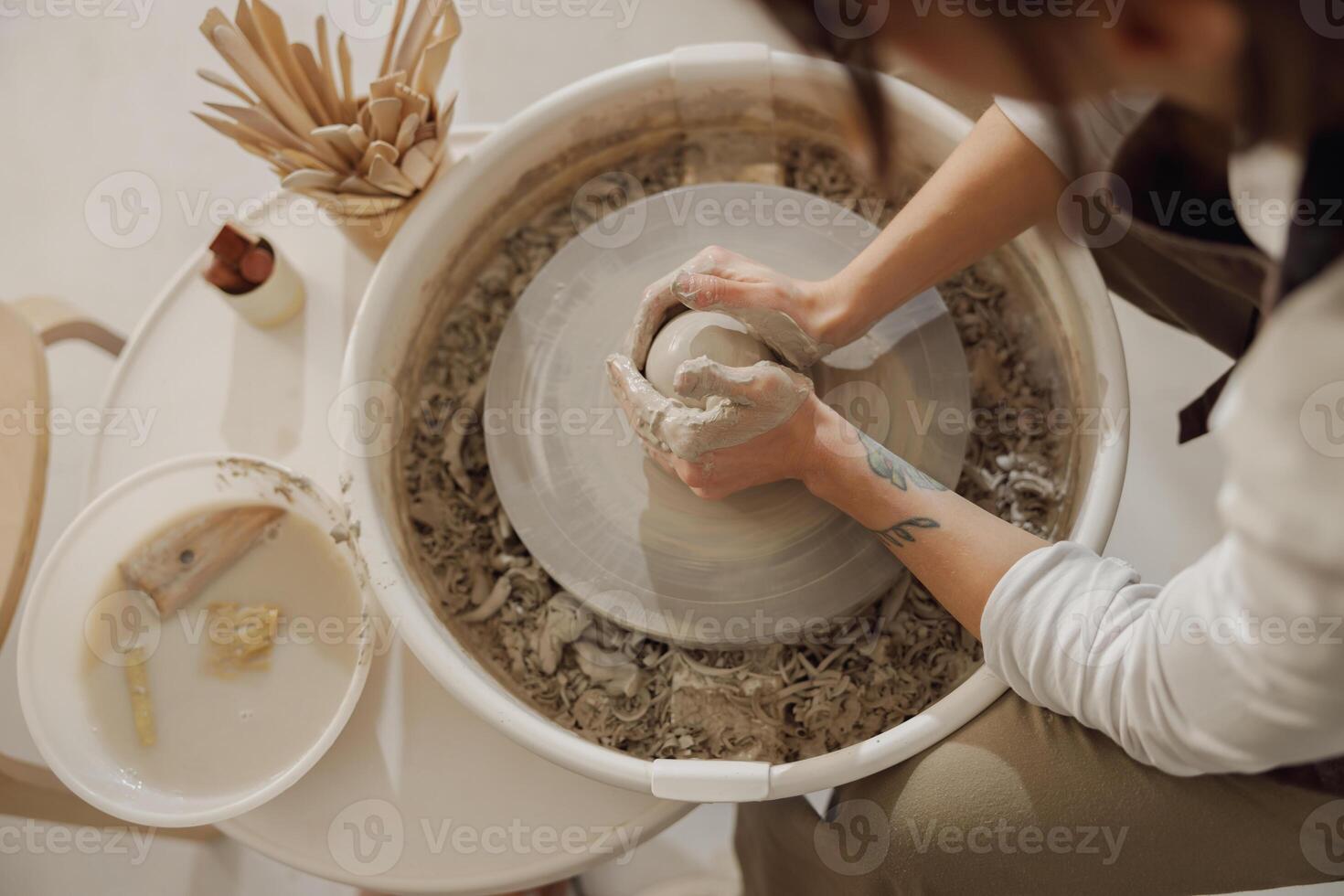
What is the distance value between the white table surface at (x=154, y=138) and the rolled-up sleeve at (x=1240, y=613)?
50.6 inches

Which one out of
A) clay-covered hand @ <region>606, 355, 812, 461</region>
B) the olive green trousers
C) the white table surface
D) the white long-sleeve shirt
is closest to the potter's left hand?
clay-covered hand @ <region>606, 355, 812, 461</region>

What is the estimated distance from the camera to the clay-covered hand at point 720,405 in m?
1.19

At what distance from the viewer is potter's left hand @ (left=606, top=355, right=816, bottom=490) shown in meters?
1.19

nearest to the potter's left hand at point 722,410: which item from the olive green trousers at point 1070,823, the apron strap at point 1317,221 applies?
the olive green trousers at point 1070,823

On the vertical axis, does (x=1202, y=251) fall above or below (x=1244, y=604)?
above

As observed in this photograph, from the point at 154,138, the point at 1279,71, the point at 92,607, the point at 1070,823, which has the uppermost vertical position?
the point at 154,138

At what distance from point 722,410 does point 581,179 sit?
2.46ft

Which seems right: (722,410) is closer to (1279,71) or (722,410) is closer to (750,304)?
(750,304)

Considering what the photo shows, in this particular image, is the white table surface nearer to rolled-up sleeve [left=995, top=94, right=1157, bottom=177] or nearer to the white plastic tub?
the white plastic tub

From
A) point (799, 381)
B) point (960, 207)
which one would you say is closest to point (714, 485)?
point (799, 381)

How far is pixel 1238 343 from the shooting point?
1429mm

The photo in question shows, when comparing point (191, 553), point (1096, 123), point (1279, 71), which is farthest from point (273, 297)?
point (1279, 71)

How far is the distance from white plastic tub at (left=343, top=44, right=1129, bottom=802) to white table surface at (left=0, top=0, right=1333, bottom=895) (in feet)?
3.18

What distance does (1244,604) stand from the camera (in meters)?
0.86
